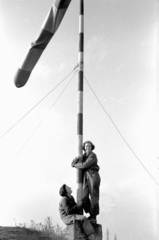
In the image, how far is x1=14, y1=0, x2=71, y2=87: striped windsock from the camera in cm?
1044

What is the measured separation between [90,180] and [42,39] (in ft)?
14.1

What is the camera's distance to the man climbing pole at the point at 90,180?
9.25 metres

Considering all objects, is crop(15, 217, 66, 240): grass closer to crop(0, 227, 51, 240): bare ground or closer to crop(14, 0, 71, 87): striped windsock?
crop(0, 227, 51, 240): bare ground

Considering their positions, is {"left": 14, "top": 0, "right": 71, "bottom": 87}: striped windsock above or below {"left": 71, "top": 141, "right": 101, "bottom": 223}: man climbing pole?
above

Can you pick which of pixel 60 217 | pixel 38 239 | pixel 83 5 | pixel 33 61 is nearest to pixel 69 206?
pixel 60 217

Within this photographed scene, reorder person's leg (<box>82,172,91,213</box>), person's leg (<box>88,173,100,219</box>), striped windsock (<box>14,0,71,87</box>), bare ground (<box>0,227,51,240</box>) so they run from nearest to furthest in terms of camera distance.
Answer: bare ground (<box>0,227,51,240</box>) < person's leg (<box>88,173,100,219</box>) < person's leg (<box>82,172,91,213</box>) < striped windsock (<box>14,0,71,87</box>)

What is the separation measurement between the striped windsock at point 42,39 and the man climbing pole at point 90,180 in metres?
3.04

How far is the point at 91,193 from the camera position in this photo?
930cm

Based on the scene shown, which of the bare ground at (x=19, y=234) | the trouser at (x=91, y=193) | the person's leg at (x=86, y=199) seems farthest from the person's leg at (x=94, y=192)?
the bare ground at (x=19, y=234)

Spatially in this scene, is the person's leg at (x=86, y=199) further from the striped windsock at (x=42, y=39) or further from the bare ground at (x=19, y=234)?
the striped windsock at (x=42, y=39)

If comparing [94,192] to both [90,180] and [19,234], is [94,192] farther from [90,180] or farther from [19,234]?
[19,234]

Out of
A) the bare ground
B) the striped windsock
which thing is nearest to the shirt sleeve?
the bare ground

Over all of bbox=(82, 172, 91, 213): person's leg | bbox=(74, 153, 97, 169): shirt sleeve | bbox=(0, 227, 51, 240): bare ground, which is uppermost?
bbox=(74, 153, 97, 169): shirt sleeve

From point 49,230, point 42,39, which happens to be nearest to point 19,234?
point 49,230
